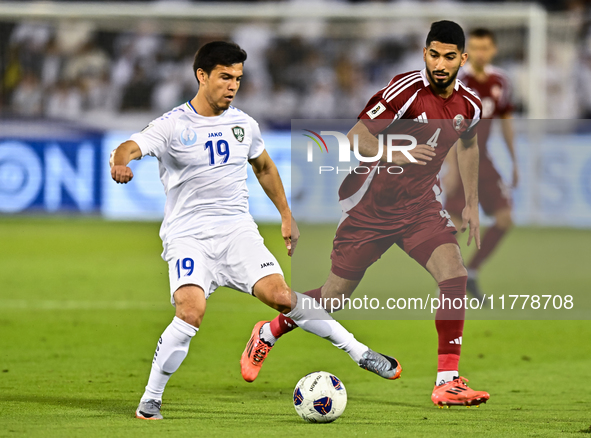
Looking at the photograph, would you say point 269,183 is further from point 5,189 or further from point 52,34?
point 52,34

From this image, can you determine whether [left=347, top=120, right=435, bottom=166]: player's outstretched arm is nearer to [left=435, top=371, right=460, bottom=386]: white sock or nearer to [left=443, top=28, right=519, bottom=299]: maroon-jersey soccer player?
[left=435, top=371, right=460, bottom=386]: white sock

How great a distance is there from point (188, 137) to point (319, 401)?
166cm

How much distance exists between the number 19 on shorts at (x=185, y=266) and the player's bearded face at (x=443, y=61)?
180cm

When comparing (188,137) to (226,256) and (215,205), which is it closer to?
(215,205)

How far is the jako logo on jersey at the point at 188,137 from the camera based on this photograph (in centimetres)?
541

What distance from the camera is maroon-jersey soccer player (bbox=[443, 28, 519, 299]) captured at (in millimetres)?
9648

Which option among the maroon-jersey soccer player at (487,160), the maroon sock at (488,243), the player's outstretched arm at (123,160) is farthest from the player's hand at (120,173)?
the maroon sock at (488,243)

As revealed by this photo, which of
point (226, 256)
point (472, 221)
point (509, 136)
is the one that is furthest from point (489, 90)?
point (226, 256)

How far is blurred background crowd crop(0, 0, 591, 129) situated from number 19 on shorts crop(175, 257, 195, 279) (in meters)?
12.8

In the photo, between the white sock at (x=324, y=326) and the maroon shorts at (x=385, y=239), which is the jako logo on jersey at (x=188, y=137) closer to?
the white sock at (x=324, y=326)

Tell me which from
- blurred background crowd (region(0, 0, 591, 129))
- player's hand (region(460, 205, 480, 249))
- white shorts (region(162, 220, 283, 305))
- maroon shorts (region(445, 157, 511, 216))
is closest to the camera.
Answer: white shorts (region(162, 220, 283, 305))

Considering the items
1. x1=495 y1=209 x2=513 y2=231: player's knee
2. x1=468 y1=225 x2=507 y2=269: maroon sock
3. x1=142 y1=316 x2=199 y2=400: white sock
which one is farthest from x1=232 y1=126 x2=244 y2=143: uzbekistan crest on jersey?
x1=495 y1=209 x2=513 y2=231: player's knee

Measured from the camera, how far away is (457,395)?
17.8 feet

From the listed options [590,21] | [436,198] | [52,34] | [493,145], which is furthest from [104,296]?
[590,21]
